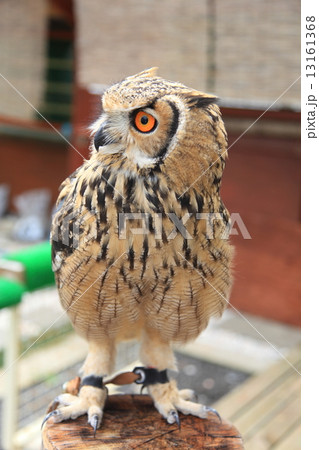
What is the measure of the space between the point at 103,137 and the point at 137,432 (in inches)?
26.7

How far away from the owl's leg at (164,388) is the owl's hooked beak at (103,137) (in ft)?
1.64

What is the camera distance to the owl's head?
0.78 meters

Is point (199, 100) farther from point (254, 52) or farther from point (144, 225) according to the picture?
point (254, 52)

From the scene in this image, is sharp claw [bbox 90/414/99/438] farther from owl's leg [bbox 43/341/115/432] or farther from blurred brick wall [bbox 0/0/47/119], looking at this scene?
blurred brick wall [bbox 0/0/47/119]

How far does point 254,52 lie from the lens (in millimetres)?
2195

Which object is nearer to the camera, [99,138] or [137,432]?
[99,138]

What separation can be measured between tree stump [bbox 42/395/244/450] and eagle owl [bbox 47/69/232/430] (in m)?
0.03

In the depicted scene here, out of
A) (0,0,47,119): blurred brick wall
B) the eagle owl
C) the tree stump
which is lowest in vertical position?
the tree stump

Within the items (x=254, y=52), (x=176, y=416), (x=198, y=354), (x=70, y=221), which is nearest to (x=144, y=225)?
(x=70, y=221)

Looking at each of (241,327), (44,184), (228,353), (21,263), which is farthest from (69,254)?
(44,184)

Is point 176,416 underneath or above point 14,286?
underneath
